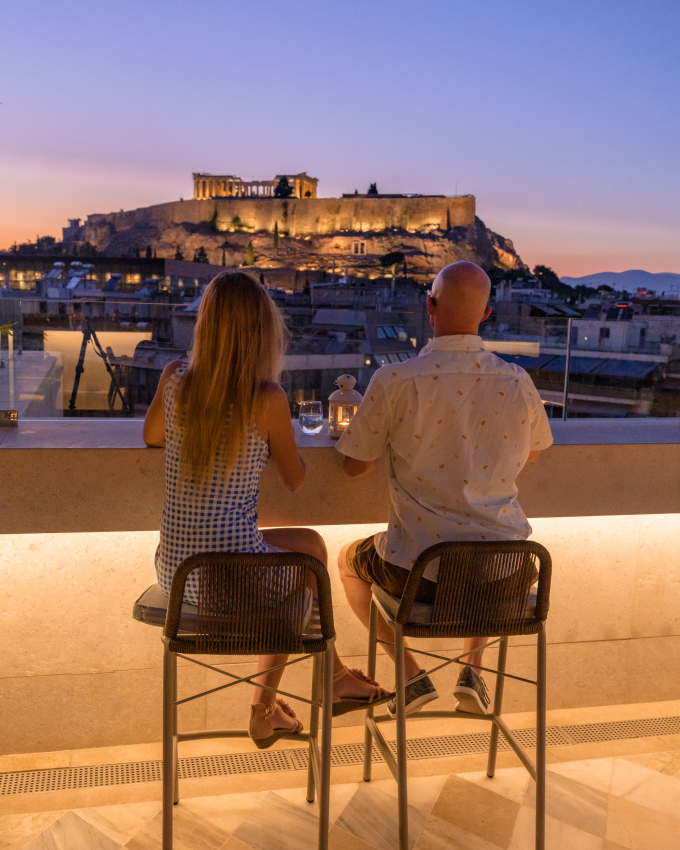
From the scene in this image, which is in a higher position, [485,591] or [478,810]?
[485,591]

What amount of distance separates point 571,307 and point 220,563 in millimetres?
2165

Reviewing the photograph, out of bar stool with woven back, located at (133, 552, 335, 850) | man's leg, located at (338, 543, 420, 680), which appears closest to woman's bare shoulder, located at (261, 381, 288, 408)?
bar stool with woven back, located at (133, 552, 335, 850)

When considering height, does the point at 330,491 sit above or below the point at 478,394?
below

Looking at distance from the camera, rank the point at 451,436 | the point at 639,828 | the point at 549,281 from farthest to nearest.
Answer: the point at 549,281 < the point at 639,828 < the point at 451,436

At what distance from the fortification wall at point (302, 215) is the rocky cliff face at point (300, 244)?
424 mm

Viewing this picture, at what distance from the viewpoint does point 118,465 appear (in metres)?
1.84

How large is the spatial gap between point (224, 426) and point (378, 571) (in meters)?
0.54

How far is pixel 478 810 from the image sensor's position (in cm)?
187

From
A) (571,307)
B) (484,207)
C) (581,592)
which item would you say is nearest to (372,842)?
(581,592)

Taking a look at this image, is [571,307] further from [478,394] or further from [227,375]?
[227,375]

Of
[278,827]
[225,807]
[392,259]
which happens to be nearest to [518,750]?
[278,827]

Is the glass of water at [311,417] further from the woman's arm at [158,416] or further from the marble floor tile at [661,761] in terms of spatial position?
the marble floor tile at [661,761]

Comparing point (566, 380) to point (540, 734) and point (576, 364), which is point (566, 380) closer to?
point (576, 364)

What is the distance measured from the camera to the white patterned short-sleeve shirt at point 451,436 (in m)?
1.55
